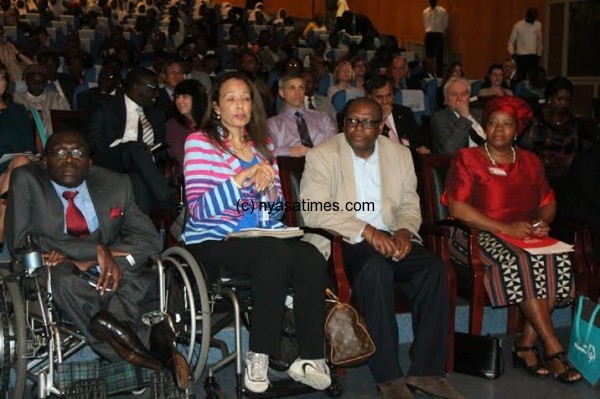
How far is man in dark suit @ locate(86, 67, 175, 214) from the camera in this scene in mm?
4488

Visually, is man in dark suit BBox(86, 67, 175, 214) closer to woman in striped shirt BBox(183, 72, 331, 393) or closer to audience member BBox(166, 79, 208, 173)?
audience member BBox(166, 79, 208, 173)

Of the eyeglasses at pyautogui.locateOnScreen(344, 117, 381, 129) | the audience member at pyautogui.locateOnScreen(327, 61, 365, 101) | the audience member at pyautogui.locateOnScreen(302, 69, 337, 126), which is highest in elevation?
the audience member at pyautogui.locateOnScreen(327, 61, 365, 101)

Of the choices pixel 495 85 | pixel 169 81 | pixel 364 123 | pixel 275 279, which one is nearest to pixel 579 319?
pixel 364 123

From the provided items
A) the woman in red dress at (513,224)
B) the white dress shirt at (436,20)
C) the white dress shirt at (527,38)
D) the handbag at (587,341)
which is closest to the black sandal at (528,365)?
the woman in red dress at (513,224)

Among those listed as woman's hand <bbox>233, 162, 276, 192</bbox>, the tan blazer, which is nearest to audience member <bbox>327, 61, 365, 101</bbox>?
the tan blazer

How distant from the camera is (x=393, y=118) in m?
5.40

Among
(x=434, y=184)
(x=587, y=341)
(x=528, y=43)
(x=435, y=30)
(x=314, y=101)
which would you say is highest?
(x=435, y=30)

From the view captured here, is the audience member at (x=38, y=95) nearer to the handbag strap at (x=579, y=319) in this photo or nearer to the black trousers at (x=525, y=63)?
the handbag strap at (x=579, y=319)

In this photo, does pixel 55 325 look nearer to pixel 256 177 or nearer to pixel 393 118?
pixel 256 177

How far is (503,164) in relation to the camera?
4.14 metres

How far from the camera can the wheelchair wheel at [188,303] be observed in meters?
3.06

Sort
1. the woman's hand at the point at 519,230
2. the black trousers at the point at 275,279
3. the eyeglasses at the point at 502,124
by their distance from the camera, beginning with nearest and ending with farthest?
the black trousers at the point at 275,279 < the woman's hand at the point at 519,230 < the eyeglasses at the point at 502,124

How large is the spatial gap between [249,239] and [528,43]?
31.9 ft

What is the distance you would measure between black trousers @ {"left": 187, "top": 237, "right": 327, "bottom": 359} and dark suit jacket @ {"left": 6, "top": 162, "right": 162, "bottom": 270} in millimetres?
265
